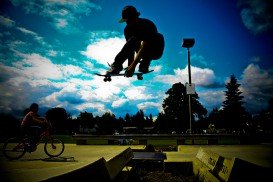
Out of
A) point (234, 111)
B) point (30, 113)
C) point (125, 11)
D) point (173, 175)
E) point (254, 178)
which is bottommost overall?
point (173, 175)

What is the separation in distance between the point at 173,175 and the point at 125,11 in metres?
4.55

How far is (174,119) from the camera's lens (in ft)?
235

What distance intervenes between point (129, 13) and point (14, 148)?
8228mm

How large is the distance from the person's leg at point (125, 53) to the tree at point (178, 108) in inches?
2540

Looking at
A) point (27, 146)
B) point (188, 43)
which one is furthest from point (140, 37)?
point (188, 43)

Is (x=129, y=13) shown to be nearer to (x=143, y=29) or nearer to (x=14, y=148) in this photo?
(x=143, y=29)

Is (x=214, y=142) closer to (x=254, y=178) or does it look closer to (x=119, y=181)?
(x=119, y=181)

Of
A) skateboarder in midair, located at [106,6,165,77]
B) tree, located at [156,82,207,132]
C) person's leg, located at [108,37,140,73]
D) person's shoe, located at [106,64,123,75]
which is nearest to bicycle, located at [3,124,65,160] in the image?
person's shoe, located at [106,64,123,75]

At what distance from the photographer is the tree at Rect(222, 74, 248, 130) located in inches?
3568

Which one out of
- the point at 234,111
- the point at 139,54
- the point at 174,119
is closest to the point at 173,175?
the point at 139,54

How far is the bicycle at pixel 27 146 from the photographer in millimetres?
9586

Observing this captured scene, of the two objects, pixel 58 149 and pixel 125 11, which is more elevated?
pixel 125 11

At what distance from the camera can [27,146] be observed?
9898 millimetres

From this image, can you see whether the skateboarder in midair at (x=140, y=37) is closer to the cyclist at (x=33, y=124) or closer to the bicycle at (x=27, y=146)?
the cyclist at (x=33, y=124)
